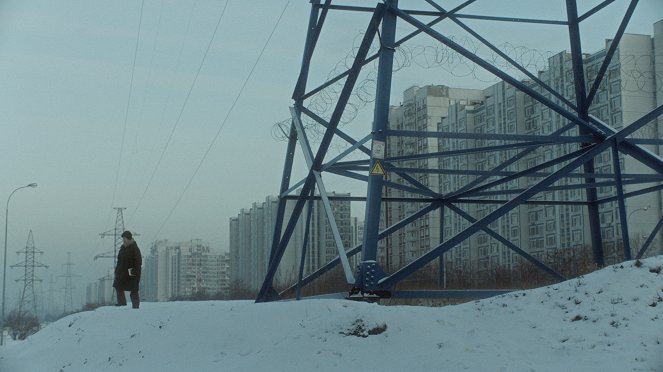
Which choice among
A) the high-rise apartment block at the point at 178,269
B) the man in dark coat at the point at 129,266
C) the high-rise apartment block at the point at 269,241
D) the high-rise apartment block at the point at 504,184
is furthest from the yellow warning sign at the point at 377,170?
the high-rise apartment block at the point at 178,269

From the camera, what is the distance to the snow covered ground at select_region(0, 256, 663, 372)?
26.5 feet

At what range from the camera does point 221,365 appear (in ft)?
31.0

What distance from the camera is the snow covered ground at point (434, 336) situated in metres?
8.09

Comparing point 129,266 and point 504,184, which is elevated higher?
point 504,184

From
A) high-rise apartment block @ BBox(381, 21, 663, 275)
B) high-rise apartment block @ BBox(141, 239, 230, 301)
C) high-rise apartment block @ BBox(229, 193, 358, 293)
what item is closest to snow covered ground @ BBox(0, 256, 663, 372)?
high-rise apartment block @ BBox(229, 193, 358, 293)

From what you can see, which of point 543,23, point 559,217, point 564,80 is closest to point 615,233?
point 559,217

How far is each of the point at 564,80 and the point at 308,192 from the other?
93.7 ft

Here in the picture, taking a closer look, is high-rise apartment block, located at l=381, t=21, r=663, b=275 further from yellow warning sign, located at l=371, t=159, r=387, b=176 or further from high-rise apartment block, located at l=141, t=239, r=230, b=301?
high-rise apartment block, located at l=141, t=239, r=230, b=301

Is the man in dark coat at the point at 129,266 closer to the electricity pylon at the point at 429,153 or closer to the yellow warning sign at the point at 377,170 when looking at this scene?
the electricity pylon at the point at 429,153

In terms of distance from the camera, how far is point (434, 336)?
29.6 ft

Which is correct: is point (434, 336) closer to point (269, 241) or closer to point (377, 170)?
point (377, 170)

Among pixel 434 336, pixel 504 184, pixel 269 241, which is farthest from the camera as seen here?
pixel 269 241

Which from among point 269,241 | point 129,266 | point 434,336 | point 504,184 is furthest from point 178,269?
point 434,336

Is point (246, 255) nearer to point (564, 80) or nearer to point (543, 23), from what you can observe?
point (564, 80)
